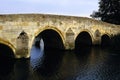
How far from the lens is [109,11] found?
56188 mm

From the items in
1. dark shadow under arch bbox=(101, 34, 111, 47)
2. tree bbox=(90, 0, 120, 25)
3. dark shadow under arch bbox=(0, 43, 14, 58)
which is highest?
tree bbox=(90, 0, 120, 25)

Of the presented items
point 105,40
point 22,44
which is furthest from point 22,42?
point 105,40

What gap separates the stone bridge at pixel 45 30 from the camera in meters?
25.8

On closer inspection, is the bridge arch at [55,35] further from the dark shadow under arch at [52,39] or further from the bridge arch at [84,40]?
the bridge arch at [84,40]

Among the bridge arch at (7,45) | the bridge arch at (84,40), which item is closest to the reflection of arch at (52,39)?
the bridge arch at (84,40)

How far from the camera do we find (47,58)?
29.6 metres

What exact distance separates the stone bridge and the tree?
11643 mm

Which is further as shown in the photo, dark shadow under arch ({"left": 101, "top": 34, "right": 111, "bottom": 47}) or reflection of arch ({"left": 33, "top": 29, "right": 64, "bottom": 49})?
dark shadow under arch ({"left": 101, "top": 34, "right": 111, "bottom": 47})

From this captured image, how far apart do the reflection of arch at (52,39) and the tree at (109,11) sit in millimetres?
22764

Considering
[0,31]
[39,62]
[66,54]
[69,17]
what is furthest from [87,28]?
[0,31]

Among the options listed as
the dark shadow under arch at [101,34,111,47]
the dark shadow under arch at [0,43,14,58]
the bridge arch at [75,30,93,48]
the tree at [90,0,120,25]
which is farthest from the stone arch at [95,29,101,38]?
the dark shadow under arch at [0,43,14,58]

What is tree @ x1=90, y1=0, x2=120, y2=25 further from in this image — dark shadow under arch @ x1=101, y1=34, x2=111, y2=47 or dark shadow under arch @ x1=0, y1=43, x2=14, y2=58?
dark shadow under arch @ x1=0, y1=43, x2=14, y2=58

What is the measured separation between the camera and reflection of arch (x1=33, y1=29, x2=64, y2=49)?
33.4m

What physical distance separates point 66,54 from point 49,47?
4.68 metres
